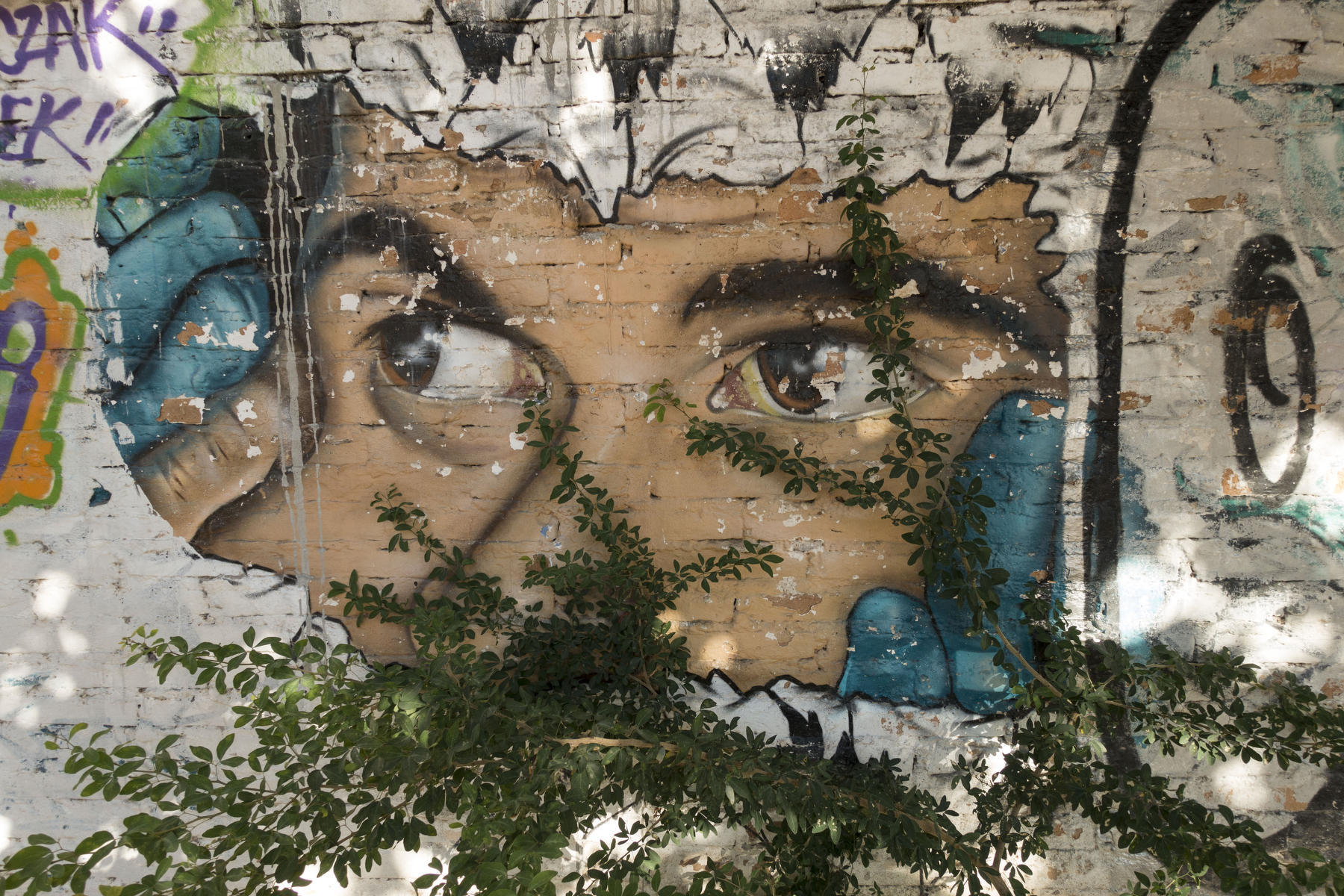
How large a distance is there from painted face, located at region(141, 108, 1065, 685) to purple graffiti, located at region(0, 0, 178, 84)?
0.75 metres

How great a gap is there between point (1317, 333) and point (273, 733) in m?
3.06

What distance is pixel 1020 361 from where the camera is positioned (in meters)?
2.08

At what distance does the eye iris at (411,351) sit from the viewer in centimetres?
219

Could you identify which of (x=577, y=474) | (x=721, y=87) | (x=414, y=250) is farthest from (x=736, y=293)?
(x=414, y=250)

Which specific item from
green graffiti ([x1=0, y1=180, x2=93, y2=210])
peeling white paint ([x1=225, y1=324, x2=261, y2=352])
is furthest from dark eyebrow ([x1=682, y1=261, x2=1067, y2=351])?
green graffiti ([x1=0, y1=180, x2=93, y2=210])

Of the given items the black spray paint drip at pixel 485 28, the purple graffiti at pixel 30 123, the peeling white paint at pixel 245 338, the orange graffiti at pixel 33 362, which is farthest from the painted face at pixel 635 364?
the purple graffiti at pixel 30 123

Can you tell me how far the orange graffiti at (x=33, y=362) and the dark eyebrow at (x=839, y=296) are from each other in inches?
80.8

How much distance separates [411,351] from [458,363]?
0.52 feet

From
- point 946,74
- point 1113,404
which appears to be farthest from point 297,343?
point 1113,404

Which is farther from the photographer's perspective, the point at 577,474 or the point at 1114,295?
the point at 577,474

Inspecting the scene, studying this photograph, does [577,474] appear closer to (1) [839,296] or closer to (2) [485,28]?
(1) [839,296]

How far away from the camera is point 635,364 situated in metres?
2.17

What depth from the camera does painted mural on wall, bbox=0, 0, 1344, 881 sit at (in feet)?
6.61

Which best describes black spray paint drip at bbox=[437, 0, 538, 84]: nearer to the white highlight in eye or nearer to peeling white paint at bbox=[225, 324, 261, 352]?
the white highlight in eye
